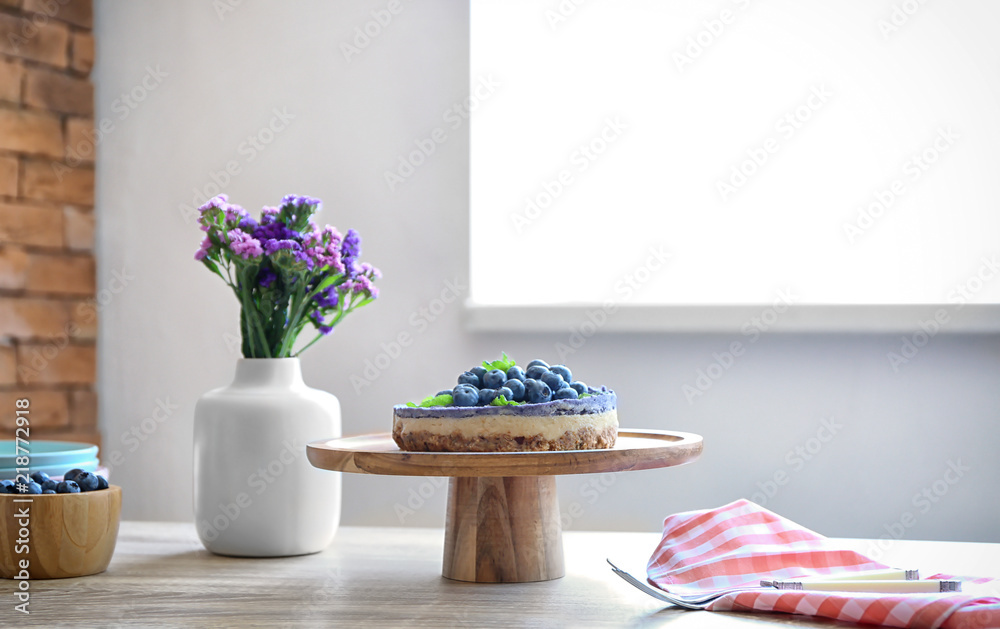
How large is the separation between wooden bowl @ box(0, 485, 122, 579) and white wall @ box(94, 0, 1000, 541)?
721 mm

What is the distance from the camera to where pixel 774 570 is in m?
1.09

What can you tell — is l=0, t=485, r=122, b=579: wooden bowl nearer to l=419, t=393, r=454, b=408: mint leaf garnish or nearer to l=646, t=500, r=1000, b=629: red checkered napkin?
l=419, t=393, r=454, b=408: mint leaf garnish

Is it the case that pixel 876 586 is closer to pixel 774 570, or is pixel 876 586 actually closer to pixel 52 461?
pixel 774 570

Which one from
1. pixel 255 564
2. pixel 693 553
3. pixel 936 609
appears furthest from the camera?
pixel 255 564

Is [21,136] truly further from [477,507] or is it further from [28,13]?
[477,507]

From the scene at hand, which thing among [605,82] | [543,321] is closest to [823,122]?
[605,82]

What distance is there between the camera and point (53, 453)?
1267 mm

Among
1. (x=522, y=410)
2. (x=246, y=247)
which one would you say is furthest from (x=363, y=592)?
(x=246, y=247)

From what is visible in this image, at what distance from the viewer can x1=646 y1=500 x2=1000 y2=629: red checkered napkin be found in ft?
2.84

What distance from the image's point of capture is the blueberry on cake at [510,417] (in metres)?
1.10

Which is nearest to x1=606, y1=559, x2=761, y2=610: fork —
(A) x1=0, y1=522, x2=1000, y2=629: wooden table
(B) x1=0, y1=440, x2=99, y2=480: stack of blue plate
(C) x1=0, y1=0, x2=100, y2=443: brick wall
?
(A) x1=0, y1=522, x2=1000, y2=629: wooden table

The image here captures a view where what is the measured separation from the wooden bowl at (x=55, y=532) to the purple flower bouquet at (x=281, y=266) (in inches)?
12.0

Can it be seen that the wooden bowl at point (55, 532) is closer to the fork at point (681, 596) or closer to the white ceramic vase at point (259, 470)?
the white ceramic vase at point (259, 470)

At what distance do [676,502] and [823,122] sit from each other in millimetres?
757
